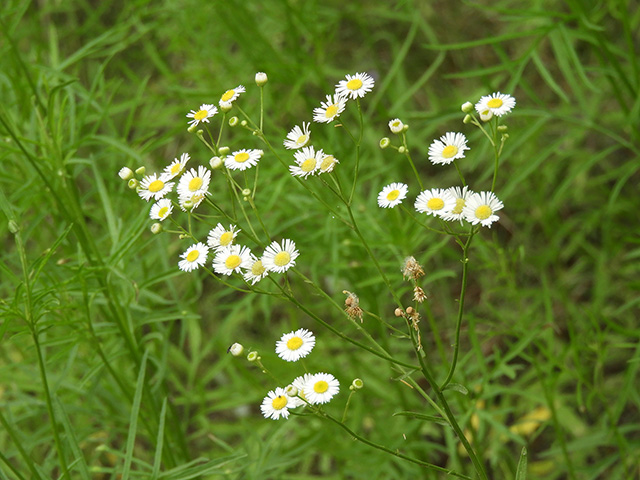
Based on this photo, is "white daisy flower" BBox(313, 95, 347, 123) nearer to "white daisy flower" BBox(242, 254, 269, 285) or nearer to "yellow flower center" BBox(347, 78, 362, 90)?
"yellow flower center" BBox(347, 78, 362, 90)

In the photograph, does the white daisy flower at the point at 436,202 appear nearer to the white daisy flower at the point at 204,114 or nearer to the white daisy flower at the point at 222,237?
the white daisy flower at the point at 222,237

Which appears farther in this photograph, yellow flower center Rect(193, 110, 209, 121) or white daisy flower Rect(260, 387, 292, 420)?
yellow flower center Rect(193, 110, 209, 121)

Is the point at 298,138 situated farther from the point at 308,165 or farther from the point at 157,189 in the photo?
the point at 157,189

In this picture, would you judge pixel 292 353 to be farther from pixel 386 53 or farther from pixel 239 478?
pixel 386 53

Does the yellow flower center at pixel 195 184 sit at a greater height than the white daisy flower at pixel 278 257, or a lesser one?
greater

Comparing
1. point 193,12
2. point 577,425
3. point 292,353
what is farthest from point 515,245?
point 292,353

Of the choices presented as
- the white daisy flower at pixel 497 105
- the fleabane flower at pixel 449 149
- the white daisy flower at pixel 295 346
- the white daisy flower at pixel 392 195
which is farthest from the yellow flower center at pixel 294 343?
the white daisy flower at pixel 497 105

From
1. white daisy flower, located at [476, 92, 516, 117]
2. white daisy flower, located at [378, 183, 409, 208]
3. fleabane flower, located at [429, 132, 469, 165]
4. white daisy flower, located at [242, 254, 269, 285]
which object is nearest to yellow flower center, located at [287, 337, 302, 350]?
white daisy flower, located at [242, 254, 269, 285]
